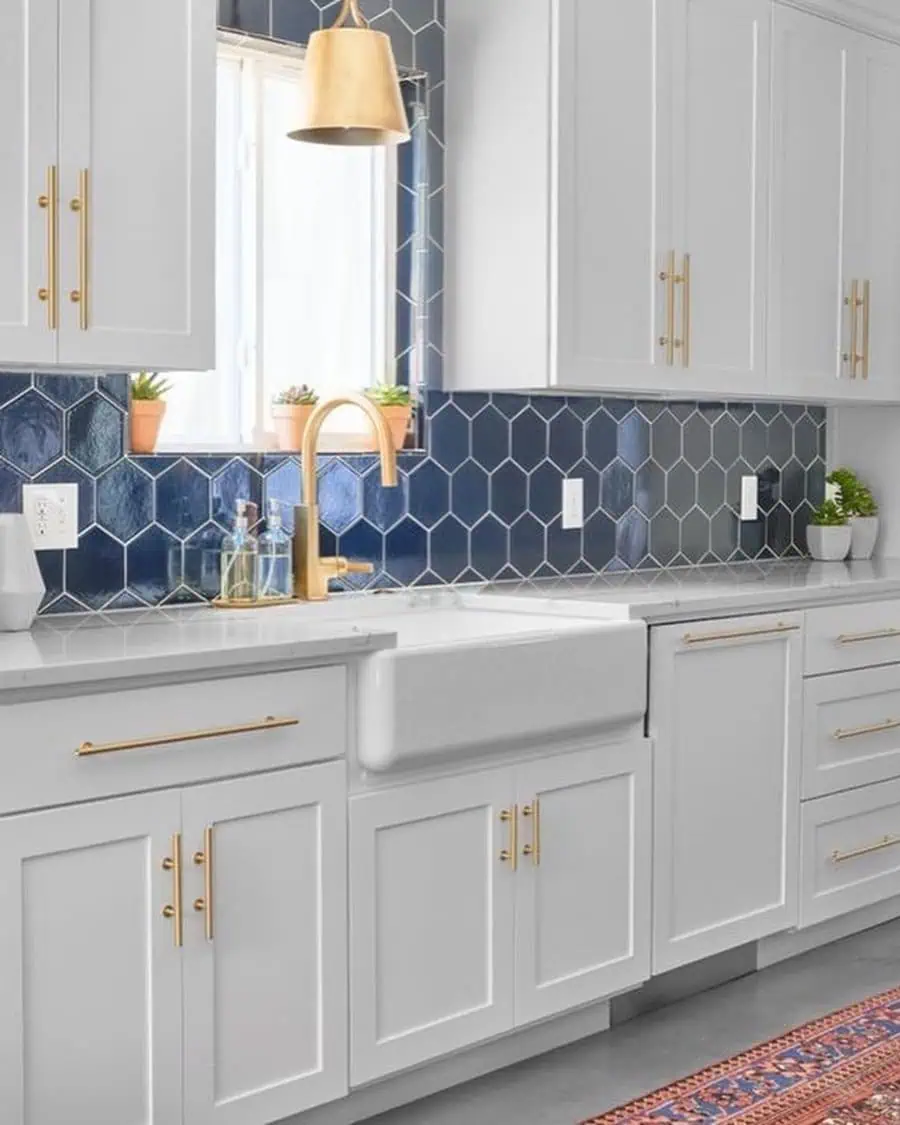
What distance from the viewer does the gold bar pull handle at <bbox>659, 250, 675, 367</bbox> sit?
12.3 ft

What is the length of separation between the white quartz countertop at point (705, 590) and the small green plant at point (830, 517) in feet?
0.66

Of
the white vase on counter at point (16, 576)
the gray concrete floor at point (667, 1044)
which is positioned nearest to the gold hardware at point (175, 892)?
the white vase on counter at point (16, 576)

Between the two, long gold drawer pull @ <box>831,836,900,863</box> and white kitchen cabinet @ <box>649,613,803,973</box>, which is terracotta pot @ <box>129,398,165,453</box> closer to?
white kitchen cabinet @ <box>649,613,803,973</box>

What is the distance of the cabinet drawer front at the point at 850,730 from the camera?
12.6 feet

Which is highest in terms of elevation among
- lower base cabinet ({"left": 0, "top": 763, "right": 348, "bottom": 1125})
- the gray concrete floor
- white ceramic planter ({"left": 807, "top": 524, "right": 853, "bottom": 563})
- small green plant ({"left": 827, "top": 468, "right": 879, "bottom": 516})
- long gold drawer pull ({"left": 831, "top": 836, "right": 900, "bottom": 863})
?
small green plant ({"left": 827, "top": 468, "right": 879, "bottom": 516})

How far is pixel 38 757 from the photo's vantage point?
7.64 ft

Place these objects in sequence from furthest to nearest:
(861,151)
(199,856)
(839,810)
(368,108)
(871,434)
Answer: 1. (871,434)
2. (861,151)
3. (839,810)
4. (368,108)
5. (199,856)

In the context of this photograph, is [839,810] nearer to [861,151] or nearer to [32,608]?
[861,151]

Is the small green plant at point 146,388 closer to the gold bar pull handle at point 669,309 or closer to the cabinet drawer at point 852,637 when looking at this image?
the gold bar pull handle at point 669,309

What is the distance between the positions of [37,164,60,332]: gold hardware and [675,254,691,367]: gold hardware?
161 centimetres

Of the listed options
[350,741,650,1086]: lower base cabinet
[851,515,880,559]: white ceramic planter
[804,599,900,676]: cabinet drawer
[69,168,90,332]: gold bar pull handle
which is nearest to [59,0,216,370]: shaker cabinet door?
[69,168,90,332]: gold bar pull handle

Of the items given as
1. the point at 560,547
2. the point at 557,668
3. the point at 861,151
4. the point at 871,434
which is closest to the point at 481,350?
the point at 560,547

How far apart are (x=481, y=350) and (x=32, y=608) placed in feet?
4.22

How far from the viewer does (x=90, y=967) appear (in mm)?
2404
